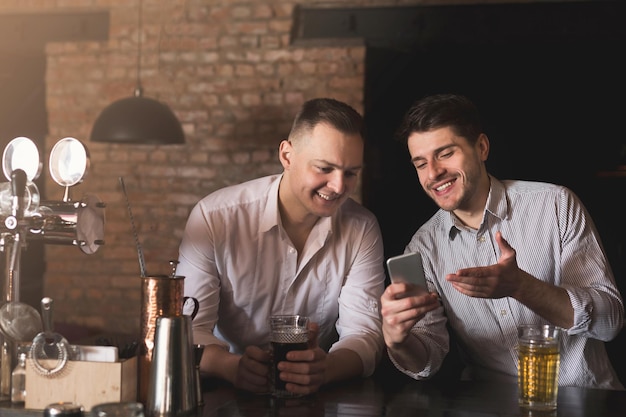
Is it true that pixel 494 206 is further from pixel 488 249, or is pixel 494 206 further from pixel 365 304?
pixel 365 304

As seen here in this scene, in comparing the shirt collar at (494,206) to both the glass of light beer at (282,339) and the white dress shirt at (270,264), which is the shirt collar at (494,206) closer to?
the white dress shirt at (270,264)

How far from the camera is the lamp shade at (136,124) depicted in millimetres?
4336

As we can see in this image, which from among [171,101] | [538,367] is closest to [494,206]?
[538,367]

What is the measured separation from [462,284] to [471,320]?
0.51m

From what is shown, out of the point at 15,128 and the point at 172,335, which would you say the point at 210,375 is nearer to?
the point at 172,335

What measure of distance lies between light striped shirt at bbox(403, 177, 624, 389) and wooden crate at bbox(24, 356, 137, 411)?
3.13 ft

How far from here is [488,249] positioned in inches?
94.8

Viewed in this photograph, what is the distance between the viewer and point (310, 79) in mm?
4742

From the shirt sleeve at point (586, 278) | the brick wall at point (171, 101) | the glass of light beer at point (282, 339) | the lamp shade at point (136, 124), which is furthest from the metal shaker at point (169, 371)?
the brick wall at point (171, 101)

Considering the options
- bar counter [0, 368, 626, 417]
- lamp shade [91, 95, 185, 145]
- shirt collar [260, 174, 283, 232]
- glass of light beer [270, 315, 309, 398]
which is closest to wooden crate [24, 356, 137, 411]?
bar counter [0, 368, 626, 417]

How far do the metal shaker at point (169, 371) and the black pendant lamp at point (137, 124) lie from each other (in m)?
2.89

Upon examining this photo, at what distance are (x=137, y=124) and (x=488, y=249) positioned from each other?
8.15 feet

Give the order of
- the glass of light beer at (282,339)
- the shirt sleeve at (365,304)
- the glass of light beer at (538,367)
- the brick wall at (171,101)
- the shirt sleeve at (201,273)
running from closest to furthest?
the glass of light beer at (538,367)
the glass of light beer at (282,339)
the shirt sleeve at (365,304)
the shirt sleeve at (201,273)
the brick wall at (171,101)

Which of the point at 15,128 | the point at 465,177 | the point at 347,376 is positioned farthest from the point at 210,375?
the point at 15,128
